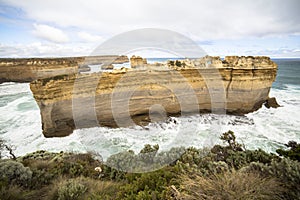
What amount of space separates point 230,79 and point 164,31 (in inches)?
268

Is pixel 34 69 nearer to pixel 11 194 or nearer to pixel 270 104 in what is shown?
pixel 11 194

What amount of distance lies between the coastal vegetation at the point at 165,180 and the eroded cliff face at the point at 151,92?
538 cm

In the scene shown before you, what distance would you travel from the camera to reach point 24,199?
311cm

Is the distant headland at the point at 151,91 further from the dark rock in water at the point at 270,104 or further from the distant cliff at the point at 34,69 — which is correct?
the distant cliff at the point at 34,69

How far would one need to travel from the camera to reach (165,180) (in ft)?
11.2

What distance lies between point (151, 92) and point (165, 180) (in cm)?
853

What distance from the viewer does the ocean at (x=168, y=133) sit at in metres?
8.85

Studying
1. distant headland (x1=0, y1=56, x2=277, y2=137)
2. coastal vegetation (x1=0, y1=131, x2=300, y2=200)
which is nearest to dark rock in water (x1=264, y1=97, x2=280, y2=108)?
distant headland (x1=0, y1=56, x2=277, y2=137)

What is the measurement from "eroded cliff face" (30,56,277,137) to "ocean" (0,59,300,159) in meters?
0.75

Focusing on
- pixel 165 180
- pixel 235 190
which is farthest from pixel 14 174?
pixel 235 190

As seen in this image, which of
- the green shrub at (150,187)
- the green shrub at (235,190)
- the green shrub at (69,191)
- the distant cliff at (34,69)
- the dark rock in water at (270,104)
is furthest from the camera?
the distant cliff at (34,69)

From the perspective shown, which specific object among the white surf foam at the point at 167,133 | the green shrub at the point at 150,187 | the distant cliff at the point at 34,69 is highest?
the distant cliff at the point at 34,69

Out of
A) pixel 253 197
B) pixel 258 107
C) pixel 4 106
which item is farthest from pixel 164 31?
pixel 4 106

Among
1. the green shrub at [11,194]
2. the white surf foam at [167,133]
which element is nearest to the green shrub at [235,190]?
the green shrub at [11,194]
